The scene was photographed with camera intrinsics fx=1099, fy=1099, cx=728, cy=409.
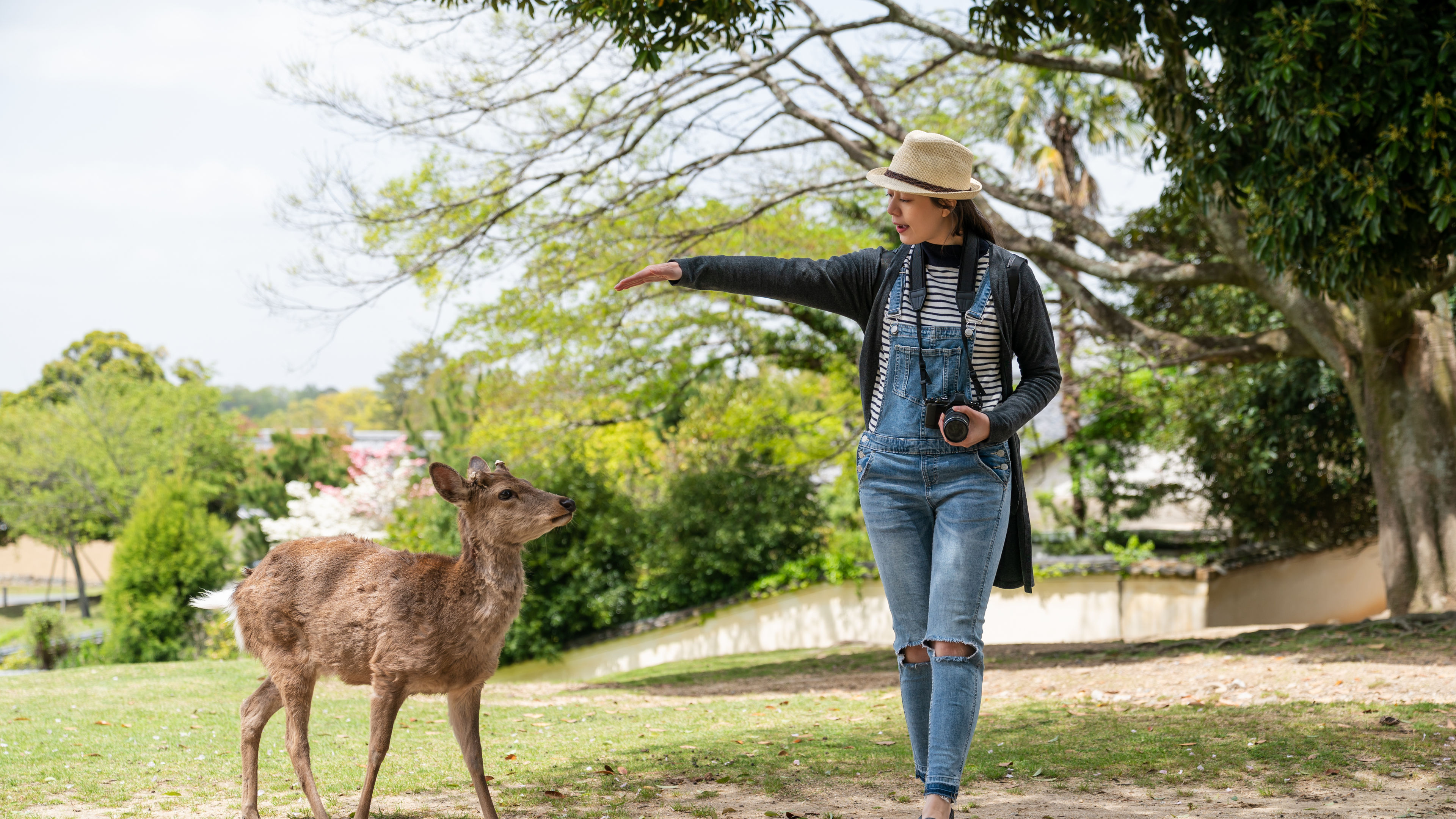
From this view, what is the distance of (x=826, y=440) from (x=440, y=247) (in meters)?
6.66

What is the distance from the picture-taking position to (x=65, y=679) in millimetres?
9688

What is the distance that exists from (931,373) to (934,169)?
0.61 m

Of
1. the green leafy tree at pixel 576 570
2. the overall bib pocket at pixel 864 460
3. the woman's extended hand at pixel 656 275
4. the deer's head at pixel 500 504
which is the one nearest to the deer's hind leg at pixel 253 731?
the deer's head at pixel 500 504

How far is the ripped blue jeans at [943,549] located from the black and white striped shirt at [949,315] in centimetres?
18

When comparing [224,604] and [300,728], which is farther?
[224,604]

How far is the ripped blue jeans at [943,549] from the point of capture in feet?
10.3

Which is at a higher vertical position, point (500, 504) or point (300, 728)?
point (500, 504)

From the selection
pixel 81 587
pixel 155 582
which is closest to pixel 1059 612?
pixel 155 582

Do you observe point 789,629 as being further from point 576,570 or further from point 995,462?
point 995,462

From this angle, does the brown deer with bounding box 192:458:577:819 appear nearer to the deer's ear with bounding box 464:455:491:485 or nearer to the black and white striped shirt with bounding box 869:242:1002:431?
the deer's ear with bounding box 464:455:491:485

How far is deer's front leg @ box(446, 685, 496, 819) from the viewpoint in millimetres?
3732

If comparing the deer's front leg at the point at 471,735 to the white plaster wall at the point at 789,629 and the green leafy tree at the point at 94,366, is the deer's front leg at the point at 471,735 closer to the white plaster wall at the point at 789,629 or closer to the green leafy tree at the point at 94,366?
the white plaster wall at the point at 789,629

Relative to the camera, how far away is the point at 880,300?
11.1 feet

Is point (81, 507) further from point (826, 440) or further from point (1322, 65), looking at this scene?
point (1322, 65)
